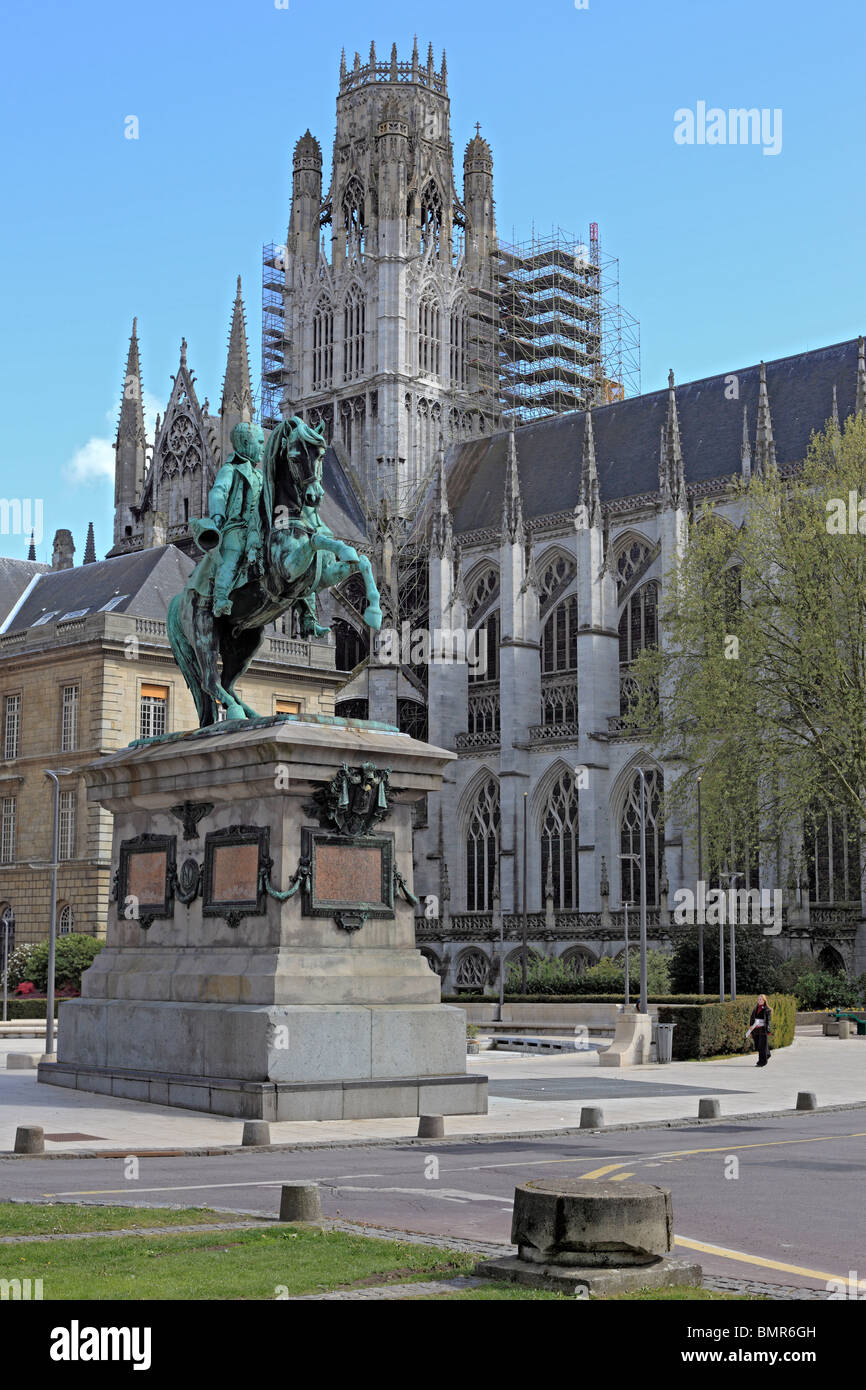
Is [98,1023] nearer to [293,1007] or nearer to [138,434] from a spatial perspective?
[293,1007]

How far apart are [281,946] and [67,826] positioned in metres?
36.3

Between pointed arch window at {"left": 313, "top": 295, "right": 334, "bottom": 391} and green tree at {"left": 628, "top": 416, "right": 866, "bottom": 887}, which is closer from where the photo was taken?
green tree at {"left": 628, "top": 416, "right": 866, "bottom": 887}

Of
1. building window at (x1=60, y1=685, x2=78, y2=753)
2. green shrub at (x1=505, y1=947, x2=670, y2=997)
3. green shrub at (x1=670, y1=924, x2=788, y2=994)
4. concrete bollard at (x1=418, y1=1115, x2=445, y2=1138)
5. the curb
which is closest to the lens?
the curb

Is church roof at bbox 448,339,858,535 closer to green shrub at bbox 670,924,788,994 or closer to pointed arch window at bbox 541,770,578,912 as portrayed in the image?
pointed arch window at bbox 541,770,578,912

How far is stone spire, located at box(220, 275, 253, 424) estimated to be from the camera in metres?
73.0

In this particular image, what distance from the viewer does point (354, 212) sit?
8288 centimetres

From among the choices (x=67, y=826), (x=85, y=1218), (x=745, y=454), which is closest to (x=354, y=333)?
(x=745, y=454)

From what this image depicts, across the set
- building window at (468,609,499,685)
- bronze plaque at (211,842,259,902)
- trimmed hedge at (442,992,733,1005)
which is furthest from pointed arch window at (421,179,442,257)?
bronze plaque at (211,842,259,902)

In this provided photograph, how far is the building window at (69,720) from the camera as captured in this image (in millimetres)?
50656

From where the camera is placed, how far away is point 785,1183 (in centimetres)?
1226

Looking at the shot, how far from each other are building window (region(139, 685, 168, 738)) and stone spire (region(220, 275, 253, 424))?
24.2 m

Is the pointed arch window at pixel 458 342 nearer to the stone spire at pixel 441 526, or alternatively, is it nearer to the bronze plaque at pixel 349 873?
the stone spire at pixel 441 526

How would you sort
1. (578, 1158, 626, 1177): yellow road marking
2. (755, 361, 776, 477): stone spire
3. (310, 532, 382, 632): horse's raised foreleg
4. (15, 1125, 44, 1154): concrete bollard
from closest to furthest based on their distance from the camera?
(578, 1158, 626, 1177): yellow road marking < (15, 1125, 44, 1154): concrete bollard < (310, 532, 382, 632): horse's raised foreleg < (755, 361, 776, 477): stone spire
